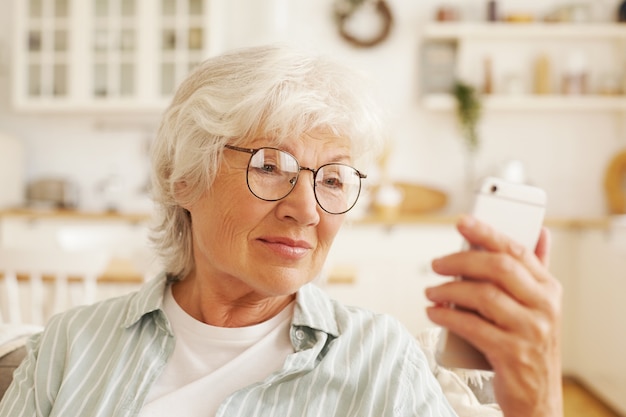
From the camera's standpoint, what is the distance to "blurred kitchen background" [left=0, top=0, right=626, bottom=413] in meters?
4.05

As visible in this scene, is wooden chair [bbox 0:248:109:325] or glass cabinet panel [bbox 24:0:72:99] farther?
glass cabinet panel [bbox 24:0:72:99]

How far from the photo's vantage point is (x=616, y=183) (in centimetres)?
413

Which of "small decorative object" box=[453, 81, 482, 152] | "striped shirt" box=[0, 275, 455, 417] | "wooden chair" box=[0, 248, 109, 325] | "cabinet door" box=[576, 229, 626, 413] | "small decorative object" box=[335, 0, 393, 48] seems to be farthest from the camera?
"small decorative object" box=[335, 0, 393, 48]

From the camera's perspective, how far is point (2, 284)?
2549 mm

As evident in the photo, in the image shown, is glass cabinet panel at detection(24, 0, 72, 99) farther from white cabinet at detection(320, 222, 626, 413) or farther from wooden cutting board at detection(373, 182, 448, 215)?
wooden cutting board at detection(373, 182, 448, 215)

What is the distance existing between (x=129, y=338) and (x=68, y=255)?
129cm

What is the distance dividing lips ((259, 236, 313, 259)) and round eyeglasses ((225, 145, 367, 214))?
0.22 ft

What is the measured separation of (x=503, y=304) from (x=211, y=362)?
0.66 metres

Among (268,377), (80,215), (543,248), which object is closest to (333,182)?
(268,377)

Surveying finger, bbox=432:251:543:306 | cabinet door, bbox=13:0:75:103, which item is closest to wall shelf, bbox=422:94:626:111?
cabinet door, bbox=13:0:75:103

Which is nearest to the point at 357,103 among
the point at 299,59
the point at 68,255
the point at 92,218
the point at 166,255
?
the point at 299,59

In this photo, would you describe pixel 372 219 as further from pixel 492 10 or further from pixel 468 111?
pixel 492 10

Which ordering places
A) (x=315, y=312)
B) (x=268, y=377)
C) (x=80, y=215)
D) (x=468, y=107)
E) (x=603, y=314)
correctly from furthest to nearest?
(x=468, y=107)
(x=80, y=215)
(x=603, y=314)
(x=315, y=312)
(x=268, y=377)

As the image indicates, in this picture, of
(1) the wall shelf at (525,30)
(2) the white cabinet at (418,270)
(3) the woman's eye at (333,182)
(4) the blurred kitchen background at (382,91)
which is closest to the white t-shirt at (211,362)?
(3) the woman's eye at (333,182)
